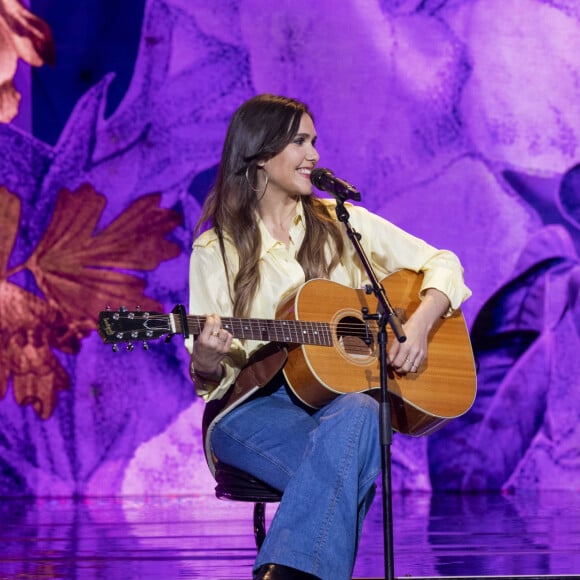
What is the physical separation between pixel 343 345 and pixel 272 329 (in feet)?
0.79

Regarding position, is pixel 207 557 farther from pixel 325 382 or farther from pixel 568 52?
pixel 568 52

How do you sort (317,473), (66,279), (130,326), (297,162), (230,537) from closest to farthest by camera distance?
(317,473)
(130,326)
(297,162)
(230,537)
(66,279)

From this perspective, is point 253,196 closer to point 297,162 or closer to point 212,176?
point 297,162

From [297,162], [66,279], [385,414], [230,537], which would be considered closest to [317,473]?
[385,414]

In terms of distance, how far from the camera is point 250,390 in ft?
9.04

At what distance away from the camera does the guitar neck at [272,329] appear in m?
2.61

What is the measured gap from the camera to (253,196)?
3184 millimetres

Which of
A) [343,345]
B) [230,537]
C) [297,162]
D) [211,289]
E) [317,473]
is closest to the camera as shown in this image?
[317,473]

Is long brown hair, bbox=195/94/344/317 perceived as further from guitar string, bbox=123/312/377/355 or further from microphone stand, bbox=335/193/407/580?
microphone stand, bbox=335/193/407/580

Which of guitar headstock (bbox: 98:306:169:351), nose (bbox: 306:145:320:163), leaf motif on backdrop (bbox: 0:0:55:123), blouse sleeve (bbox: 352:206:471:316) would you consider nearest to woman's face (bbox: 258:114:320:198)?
nose (bbox: 306:145:320:163)

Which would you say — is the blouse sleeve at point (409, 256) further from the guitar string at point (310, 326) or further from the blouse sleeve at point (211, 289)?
the blouse sleeve at point (211, 289)

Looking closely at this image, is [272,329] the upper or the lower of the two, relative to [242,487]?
upper

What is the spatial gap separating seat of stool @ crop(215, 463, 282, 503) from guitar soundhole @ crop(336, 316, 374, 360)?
1.44 ft

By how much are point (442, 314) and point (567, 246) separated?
2.75 m
